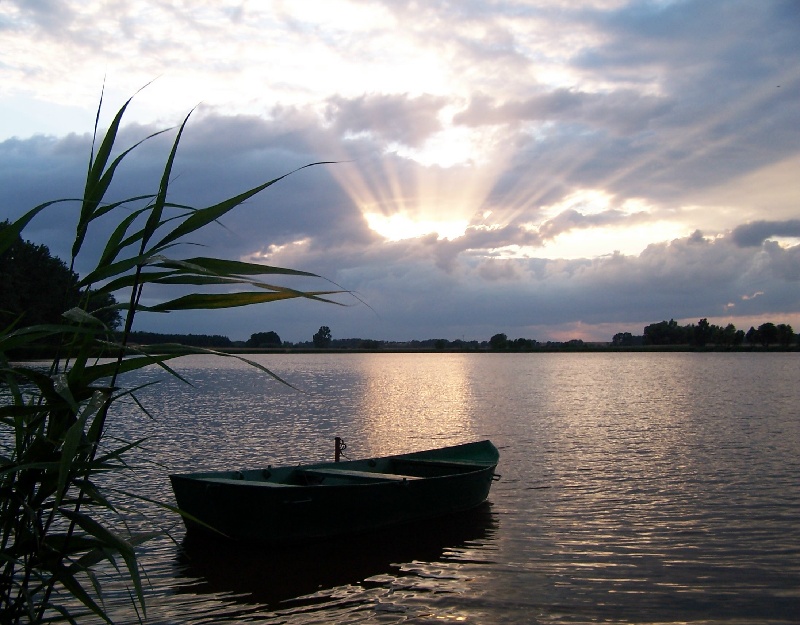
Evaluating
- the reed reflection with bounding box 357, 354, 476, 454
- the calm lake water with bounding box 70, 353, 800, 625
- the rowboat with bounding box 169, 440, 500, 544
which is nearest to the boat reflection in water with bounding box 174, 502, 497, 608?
the calm lake water with bounding box 70, 353, 800, 625

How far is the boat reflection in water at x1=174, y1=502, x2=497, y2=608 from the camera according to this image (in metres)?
11.0

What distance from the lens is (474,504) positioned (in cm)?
1595

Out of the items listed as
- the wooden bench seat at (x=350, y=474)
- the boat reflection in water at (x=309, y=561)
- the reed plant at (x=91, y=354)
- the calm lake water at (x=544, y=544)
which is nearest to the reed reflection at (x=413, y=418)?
the calm lake water at (x=544, y=544)

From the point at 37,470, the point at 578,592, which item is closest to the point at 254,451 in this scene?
the point at 578,592

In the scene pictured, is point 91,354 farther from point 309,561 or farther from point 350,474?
point 350,474

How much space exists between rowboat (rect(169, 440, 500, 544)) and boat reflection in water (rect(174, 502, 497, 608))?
0.21 metres

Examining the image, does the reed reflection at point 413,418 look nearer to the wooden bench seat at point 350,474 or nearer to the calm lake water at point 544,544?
the calm lake water at point 544,544

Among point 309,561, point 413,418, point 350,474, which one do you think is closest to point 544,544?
point 350,474

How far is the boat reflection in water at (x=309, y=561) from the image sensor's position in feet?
36.2

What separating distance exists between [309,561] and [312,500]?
1.08 metres

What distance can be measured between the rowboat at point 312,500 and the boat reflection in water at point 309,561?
213mm

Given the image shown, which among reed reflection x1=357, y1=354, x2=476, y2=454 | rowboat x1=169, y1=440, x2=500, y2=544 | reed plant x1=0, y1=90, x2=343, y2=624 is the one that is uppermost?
reed plant x1=0, y1=90, x2=343, y2=624

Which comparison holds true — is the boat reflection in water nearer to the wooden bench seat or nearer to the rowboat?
the rowboat

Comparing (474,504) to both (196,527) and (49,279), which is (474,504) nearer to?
(196,527)
